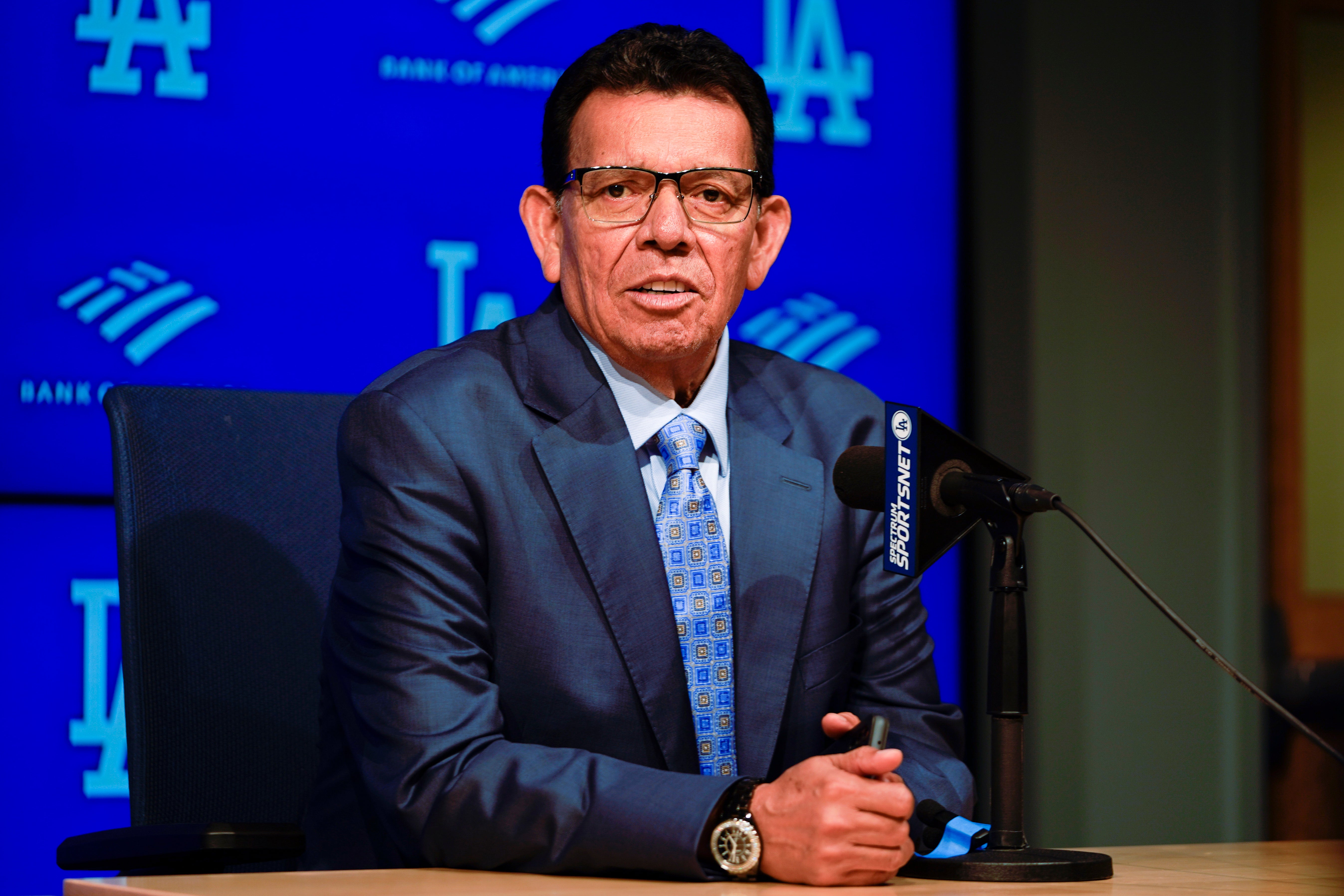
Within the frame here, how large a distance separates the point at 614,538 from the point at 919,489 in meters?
0.52

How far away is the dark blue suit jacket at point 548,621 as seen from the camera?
4.69ft

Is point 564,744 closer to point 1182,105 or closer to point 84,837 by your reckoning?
point 84,837

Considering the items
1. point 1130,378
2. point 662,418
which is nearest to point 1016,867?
point 662,418

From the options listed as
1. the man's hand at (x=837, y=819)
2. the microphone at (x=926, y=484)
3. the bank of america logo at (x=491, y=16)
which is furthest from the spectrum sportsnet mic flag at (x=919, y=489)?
the bank of america logo at (x=491, y=16)

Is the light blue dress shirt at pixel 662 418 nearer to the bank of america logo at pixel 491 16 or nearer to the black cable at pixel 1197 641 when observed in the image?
the black cable at pixel 1197 641

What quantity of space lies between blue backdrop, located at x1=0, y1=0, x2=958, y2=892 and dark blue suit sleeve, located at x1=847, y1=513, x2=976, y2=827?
126 centimetres

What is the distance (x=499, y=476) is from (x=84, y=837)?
0.59 m

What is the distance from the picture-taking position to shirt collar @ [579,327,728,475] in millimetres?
1819

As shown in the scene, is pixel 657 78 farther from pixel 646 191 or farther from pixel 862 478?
pixel 862 478

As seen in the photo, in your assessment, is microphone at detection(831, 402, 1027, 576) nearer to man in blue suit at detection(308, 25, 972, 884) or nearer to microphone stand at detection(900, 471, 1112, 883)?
microphone stand at detection(900, 471, 1112, 883)

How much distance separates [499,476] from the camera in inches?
66.5

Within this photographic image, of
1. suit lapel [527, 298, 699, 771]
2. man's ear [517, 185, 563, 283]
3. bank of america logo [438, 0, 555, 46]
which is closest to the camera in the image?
suit lapel [527, 298, 699, 771]

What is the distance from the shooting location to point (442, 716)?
4.82 feet

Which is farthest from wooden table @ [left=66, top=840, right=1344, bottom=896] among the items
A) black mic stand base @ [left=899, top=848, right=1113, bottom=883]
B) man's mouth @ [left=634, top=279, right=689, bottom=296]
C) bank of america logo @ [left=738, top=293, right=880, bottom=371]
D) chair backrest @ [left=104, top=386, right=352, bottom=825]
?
bank of america logo @ [left=738, top=293, right=880, bottom=371]
